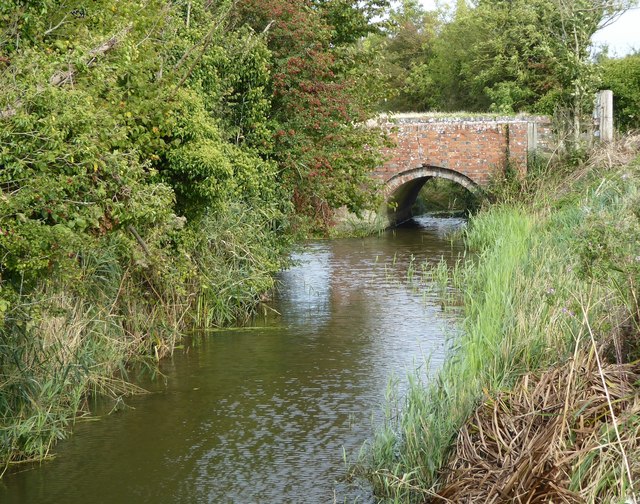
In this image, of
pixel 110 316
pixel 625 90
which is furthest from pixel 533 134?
pixel 110 316

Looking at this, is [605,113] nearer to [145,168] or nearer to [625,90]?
[625,90]

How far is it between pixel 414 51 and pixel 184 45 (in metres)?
34.2

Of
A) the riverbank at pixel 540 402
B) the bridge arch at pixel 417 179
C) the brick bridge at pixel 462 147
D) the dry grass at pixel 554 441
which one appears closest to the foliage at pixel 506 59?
the brick bridge at pixel 462 147

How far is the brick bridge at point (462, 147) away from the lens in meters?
25.5

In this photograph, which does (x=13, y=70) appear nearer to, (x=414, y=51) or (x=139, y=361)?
(x=139, y=361)

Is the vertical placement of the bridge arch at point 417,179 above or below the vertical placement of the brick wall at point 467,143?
below

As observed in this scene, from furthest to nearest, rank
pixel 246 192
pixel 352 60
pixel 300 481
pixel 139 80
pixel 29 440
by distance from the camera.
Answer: pixel 352 60 < pixel 246 192 < pixel 139 80 < pixel 29 440 < pixel 300 481

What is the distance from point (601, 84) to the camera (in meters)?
25.6

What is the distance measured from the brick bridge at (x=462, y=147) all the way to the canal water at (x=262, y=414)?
10820 mm

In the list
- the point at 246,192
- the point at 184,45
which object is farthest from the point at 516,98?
the point at 184,45

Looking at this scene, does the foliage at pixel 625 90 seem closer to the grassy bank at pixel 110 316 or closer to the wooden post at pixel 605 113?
the wooden post at pixel 605 113

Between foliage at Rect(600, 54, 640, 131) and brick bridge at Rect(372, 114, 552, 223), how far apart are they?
6.44 feet

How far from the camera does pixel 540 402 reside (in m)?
6.53

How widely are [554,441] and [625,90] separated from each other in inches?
829
